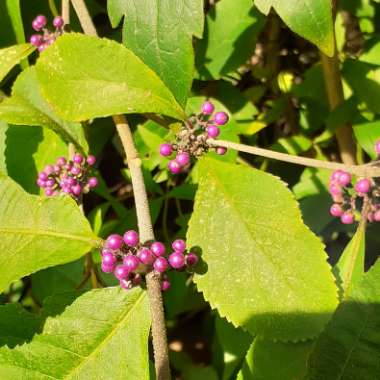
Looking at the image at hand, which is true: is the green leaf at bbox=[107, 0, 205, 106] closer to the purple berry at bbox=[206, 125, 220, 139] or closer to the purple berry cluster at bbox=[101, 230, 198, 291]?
the purple berry at bbox=[206, 125, 220, 139]

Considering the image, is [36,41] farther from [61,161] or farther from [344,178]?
[344,178]

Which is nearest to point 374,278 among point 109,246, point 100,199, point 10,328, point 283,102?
point 109,246

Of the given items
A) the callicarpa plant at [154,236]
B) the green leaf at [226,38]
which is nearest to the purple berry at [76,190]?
the callicarpa plant at [154,236]

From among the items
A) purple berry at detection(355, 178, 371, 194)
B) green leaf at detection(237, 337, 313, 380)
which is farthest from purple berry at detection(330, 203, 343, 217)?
green leaf at detection(237, 337, 313, 380)

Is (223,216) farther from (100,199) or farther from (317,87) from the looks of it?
(100,199)

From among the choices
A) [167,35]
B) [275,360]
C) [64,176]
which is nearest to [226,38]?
[167,35]
